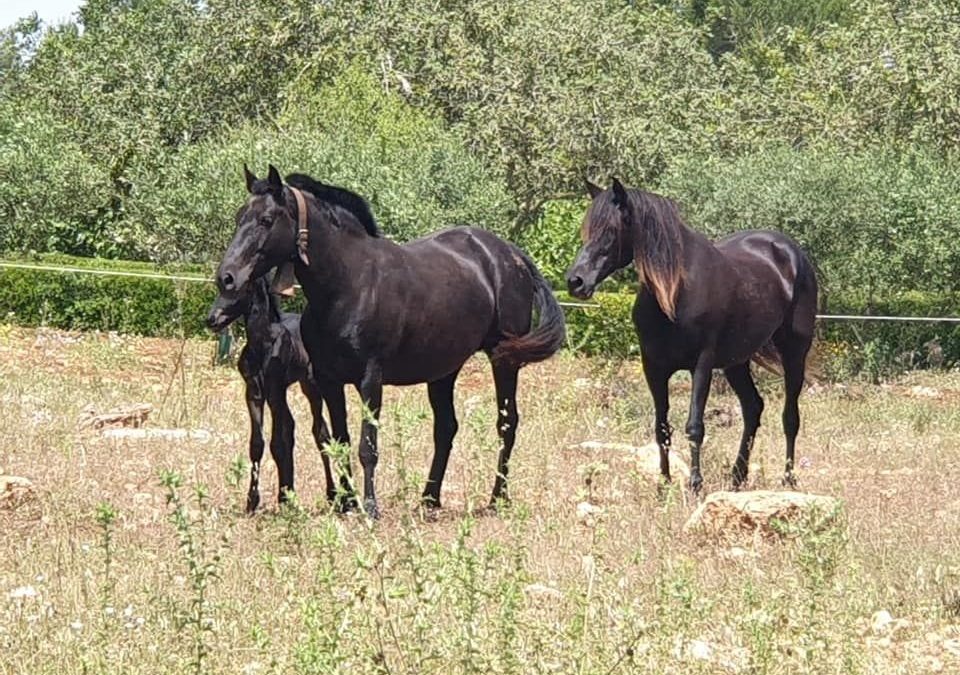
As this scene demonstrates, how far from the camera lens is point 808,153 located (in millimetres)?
23188

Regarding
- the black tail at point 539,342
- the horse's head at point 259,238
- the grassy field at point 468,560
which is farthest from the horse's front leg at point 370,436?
the black tail at point 539,342

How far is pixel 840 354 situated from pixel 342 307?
12.6 m

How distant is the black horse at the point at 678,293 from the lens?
10.9m

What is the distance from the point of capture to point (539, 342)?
10.5m

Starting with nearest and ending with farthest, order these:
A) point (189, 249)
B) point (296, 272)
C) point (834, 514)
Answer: point (834, 514)
point (296, 272)
point (189, 249)

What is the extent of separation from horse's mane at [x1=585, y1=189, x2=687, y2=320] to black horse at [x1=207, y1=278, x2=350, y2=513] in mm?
2245

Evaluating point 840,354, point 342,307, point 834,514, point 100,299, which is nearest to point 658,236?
point 342,307

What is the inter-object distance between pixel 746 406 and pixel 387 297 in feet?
11.6

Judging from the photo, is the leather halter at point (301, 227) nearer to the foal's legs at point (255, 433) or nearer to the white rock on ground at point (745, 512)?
the foal's legs at point (255, 433)

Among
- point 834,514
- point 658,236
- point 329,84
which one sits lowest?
point 834,514

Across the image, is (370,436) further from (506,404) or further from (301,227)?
(506,404)

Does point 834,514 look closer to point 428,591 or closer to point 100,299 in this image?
point 428,591

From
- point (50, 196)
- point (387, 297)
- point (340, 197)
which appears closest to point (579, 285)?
point (387, 297)

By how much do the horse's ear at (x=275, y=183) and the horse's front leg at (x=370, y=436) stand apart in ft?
3.66
